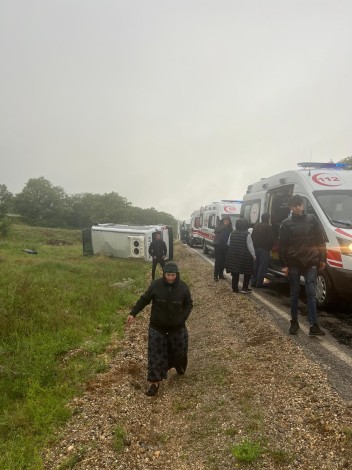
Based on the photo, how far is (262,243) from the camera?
8.86 meters

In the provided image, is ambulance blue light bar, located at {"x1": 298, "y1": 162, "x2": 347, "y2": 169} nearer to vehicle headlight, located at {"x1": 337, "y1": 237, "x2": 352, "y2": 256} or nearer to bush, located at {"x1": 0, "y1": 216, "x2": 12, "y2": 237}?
vehicle headlight, located at {"x1": 337, "y1": 237, "x2": 352, "y2": 256}

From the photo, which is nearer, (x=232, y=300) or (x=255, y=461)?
(x=255, y=461)

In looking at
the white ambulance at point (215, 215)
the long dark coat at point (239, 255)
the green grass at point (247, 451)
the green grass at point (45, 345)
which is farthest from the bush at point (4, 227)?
the green grass at point (247, 451)

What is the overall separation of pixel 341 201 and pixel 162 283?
4527mm

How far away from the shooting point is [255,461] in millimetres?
2936

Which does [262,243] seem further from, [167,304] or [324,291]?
[167,304]

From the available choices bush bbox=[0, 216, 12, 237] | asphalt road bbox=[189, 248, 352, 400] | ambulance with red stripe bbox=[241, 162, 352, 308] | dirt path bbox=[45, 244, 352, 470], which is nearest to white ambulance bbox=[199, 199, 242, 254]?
ambulance with red stripe bbox=[241, 162, 352, 308]

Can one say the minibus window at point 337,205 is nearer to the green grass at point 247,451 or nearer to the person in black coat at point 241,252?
the person in black coat at point 241,252

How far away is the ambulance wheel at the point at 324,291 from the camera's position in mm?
6379

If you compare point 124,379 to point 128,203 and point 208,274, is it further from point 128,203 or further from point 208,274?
point 128,203

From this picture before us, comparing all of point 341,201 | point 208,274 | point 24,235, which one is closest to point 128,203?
point 24,235

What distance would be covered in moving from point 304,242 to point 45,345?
470cm

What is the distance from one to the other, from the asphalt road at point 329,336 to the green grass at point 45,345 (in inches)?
124

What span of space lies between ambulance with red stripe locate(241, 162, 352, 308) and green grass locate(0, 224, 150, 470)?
428cm
